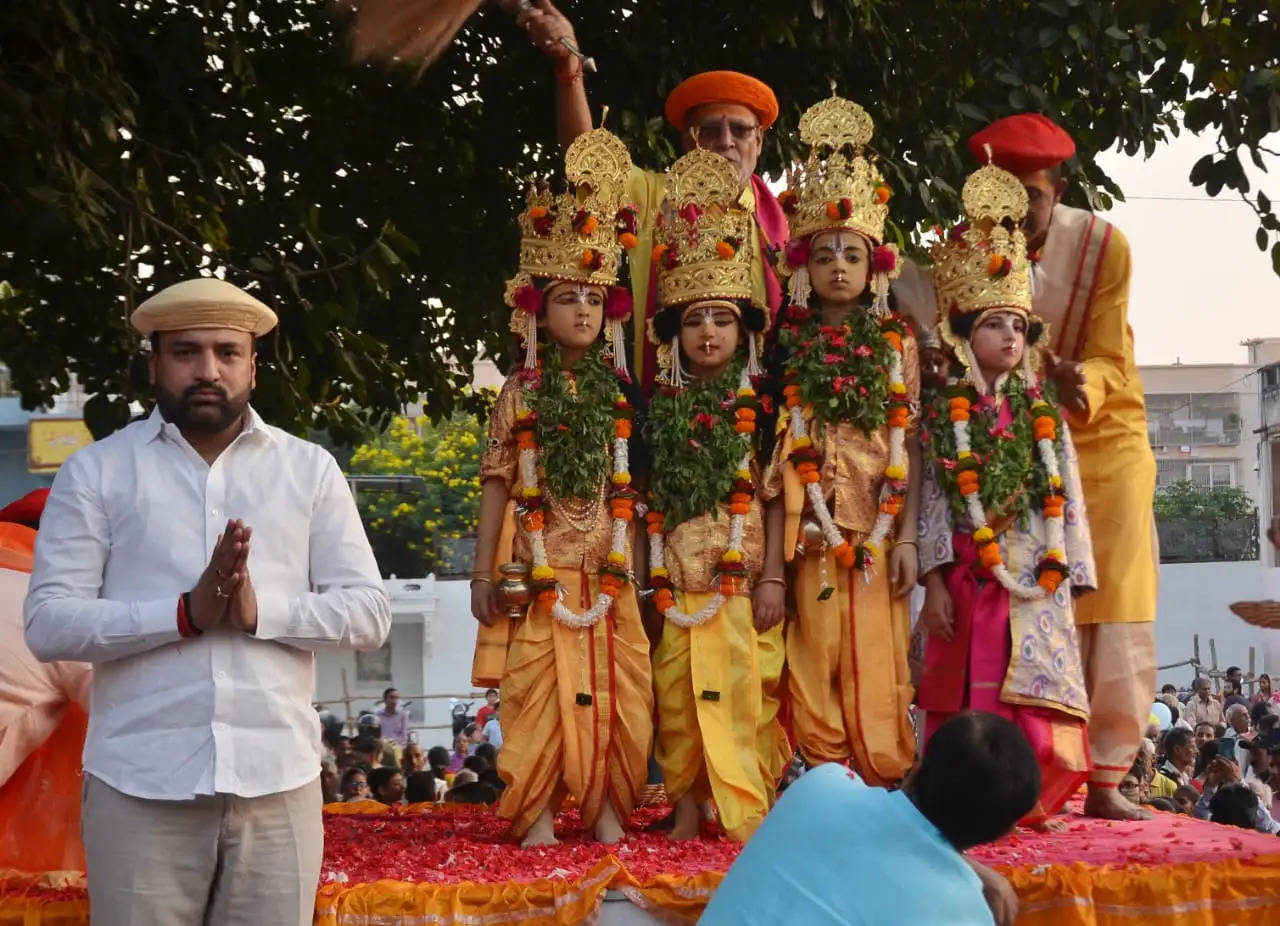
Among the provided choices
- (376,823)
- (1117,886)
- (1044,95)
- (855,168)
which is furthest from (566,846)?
(1044,95)

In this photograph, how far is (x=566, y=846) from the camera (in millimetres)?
5316

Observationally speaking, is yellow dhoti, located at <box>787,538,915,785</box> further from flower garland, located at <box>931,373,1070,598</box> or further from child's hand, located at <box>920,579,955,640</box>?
flower garland, located at <box>931,373,1070,598</box>

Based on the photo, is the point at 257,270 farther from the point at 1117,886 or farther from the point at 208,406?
the point at 1117,886

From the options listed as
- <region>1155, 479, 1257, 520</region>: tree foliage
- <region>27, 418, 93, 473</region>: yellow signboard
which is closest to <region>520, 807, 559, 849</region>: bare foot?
<region>27, 418, 93, 473</region>: yellow signboard

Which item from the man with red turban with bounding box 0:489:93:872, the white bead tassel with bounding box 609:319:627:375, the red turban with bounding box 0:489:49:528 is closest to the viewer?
the man with red turban with bounding box 0:489:93:872

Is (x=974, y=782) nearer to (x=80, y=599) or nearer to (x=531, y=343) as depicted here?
(x=80, y=599)

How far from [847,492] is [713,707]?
81 cm

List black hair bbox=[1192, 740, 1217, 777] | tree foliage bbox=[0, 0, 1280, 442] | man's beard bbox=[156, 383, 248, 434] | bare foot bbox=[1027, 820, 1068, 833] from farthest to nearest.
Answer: black hair bbox=[1192, 740, 1217, 777]
tree foliage bbox=[0, 0, 1280, 442]
bare foot bbox=[1027, 820, 1068, 833]
man's beard bbox=[156, 383, 248, 434]

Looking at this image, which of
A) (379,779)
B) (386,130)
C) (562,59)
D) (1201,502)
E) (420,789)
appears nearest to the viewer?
(562,59)

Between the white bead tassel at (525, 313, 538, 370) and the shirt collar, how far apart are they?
1.84 metres

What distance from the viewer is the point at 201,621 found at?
11.5 ft

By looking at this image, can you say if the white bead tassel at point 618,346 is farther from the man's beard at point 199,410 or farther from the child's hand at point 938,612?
the man's beard at point 199,410

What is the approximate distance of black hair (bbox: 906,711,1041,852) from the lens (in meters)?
2.98

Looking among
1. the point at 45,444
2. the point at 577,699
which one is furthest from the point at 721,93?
the point at 45,444
